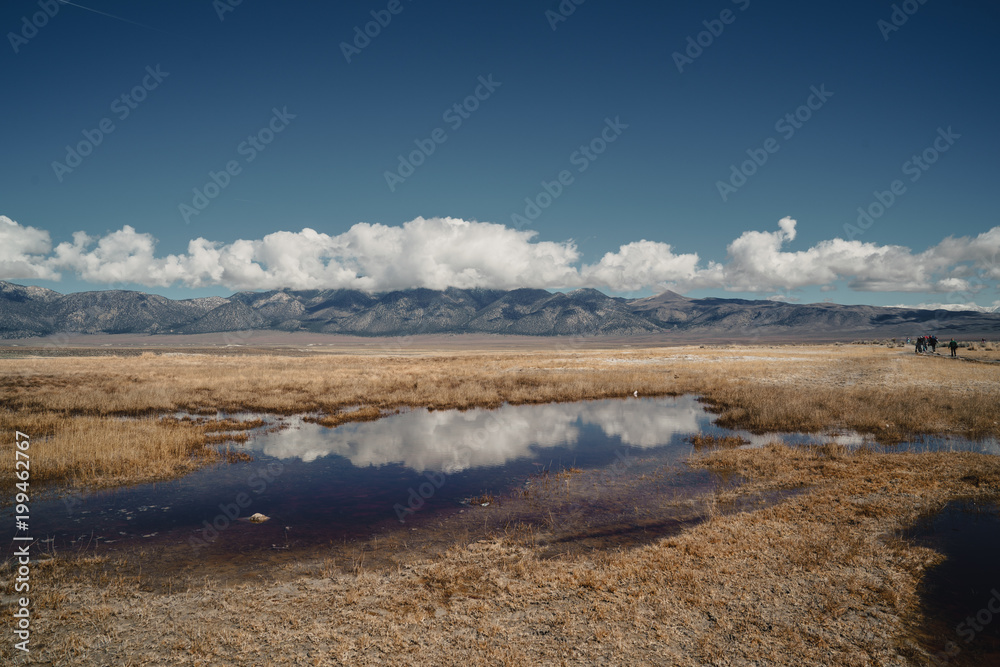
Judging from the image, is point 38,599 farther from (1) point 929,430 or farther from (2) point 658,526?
(1) point 929,430

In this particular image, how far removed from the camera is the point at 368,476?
16672mm

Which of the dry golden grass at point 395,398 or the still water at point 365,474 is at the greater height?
the dry golden grass at point 395,398

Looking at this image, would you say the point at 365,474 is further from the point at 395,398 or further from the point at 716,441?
the point at 395,398

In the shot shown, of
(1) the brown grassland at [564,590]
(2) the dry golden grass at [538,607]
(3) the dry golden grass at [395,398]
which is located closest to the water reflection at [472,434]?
(3) the dry golden grass at [395,398]

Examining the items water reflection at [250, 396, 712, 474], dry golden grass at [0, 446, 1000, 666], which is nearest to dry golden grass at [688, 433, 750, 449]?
water reflection at [250, 396, 712, 474]

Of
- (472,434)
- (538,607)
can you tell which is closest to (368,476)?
(472,434)

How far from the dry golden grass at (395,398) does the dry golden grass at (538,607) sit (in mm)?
10117

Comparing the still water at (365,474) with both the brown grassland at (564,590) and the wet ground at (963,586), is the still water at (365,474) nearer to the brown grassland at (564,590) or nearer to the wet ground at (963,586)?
the brown grassland at (564,590)

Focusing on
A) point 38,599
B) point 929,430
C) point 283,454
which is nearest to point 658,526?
point 38,599

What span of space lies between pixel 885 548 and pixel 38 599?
49.7ft

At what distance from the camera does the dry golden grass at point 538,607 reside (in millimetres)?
6434

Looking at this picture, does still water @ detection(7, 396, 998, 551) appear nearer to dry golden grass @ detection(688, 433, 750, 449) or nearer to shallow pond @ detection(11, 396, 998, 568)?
shallow pond @ detection(11, 396, 998, 568)

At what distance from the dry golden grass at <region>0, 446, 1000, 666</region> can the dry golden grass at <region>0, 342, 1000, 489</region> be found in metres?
10.1

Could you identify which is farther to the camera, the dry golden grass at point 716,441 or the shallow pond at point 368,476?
Answer: the dry golden grass at point 716,441
